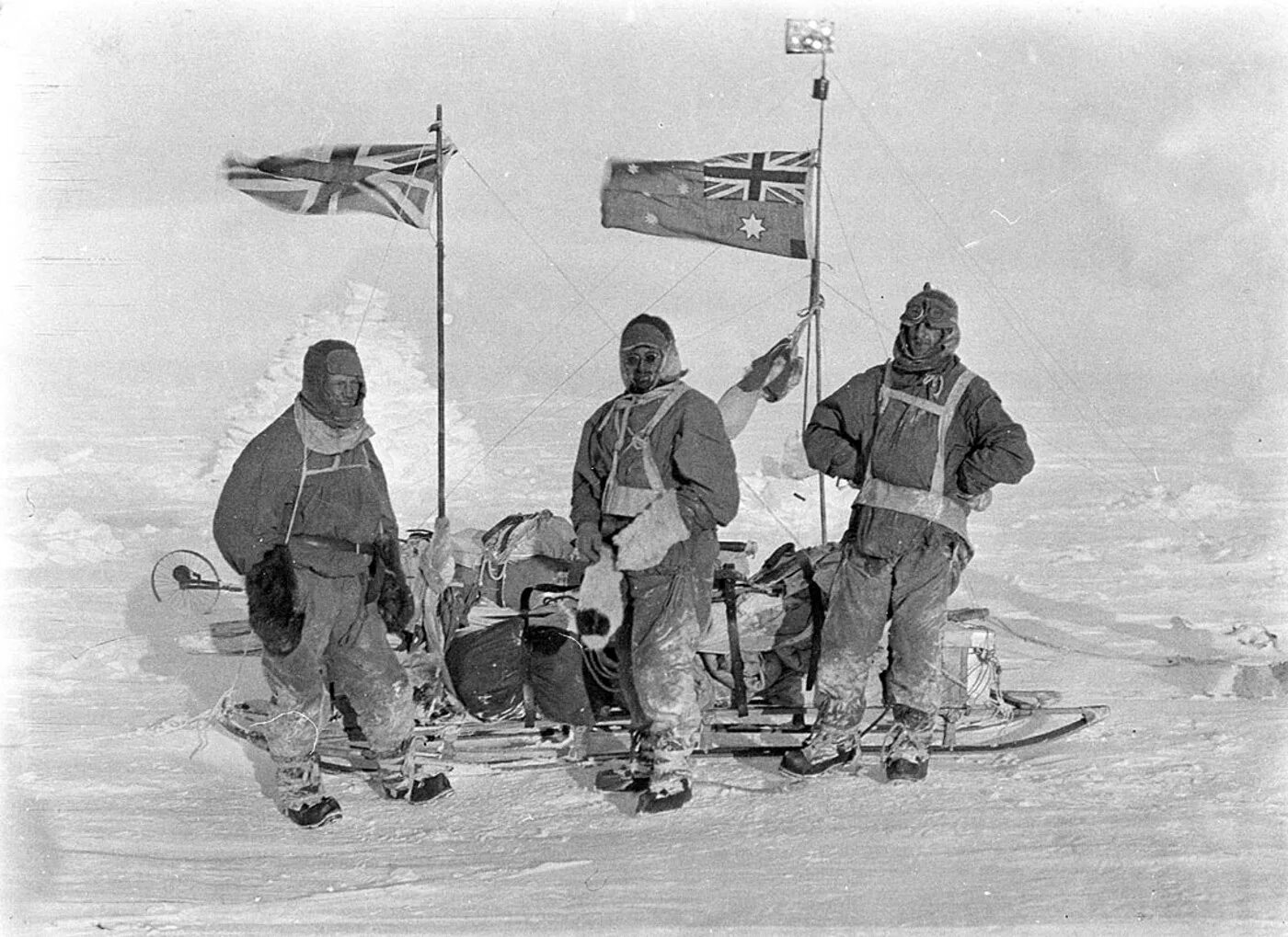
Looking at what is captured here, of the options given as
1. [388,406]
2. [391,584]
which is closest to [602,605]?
[391,584]

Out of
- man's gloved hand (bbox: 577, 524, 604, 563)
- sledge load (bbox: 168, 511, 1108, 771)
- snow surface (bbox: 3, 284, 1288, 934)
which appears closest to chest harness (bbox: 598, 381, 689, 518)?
man's gloved hand (bbox: 577, 524, 604, 563)

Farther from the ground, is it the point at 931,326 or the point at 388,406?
the point at 931,326

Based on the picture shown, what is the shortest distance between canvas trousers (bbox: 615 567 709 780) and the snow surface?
1.00ft

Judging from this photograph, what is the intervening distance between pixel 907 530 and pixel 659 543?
114cm

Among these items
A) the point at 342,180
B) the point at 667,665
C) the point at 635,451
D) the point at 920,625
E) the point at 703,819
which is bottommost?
the point at 703,819

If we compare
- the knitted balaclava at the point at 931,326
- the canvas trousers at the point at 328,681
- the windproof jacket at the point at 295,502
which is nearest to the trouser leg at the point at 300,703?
the canvas trousers at the point at 328,681

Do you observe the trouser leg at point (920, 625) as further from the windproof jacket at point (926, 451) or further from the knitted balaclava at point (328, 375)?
the knitted balaclava at point (328, 375)

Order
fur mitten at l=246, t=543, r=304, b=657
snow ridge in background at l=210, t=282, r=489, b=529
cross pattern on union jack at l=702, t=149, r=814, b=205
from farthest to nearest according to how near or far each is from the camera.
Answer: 1. snow ridge in background at l=210, t=282, r=489, b=529
2. cross pattern on union jack at l=702, t=149, r=814, b=205
3. fur mitten at l=246, t=543, r=304, b=657

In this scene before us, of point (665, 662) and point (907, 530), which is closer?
point (665, 662)

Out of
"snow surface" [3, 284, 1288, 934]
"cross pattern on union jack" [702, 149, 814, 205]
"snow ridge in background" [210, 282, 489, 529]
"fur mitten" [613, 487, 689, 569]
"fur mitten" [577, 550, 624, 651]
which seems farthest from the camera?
"snow ridge in background" [210, 282, 489, 529]

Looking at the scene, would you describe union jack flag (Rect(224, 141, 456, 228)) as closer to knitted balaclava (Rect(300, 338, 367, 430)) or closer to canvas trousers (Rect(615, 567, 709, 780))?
knitted balaclava (Rect(300, 338, 367, 430))

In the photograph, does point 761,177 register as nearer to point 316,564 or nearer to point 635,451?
point 635,451

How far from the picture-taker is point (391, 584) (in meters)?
5.59

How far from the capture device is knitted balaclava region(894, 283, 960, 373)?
18.2 feet
